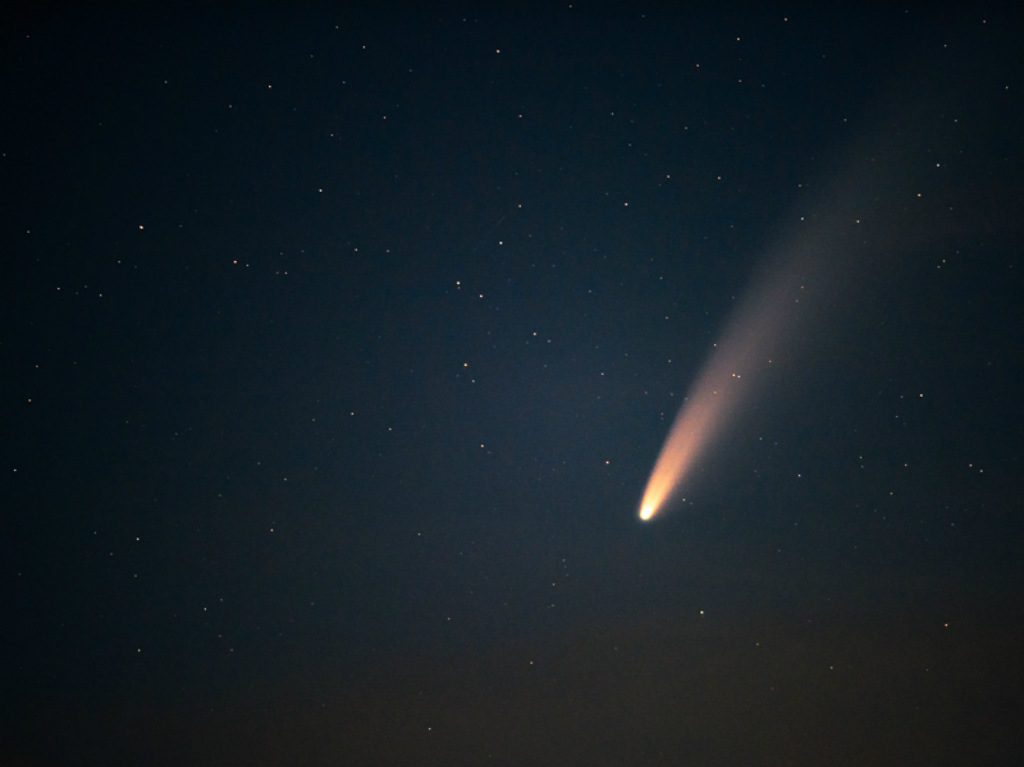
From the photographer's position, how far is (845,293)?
154cm

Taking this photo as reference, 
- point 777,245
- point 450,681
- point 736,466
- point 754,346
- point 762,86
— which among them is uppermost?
point 762,86

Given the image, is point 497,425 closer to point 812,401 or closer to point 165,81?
point 812,401

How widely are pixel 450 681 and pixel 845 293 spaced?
86 cm

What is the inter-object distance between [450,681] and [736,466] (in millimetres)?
555

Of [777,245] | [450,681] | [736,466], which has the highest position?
[777,245]

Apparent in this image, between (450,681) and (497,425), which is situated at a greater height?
(497,425)

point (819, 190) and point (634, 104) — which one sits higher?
point (634, 104)

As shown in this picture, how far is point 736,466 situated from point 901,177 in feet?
1.70

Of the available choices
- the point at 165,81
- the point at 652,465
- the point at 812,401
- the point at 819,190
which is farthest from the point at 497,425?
the point at 165,81

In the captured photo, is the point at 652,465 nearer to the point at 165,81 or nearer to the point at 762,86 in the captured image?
the point at 762,86

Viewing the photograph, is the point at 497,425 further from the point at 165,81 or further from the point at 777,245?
the point at 165,81

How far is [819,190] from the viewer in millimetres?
1526

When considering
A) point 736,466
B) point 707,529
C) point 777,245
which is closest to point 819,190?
point 777,245

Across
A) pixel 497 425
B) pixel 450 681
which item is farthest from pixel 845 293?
pixel 450 681
